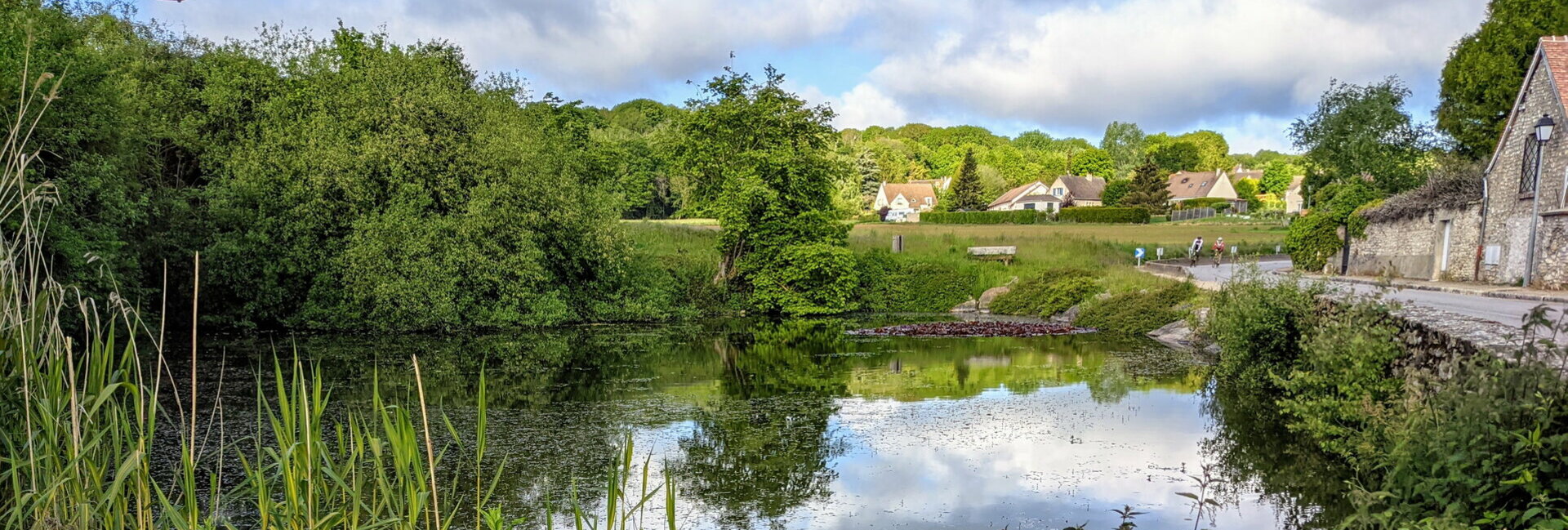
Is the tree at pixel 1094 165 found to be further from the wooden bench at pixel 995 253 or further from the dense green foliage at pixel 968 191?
the wooden bench at pixel 995 253

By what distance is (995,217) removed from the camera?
58.6 m

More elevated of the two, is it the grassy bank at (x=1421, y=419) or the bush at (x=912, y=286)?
the grassy bank at (x=1421, y=419)

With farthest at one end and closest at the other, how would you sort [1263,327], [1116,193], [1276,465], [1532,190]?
1. [1116,193]
2. [1532,190]
3. [1263,327]
4. [1276,465]

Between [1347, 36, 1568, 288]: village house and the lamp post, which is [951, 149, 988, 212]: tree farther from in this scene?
the lamp post

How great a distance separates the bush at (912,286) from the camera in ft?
97.5

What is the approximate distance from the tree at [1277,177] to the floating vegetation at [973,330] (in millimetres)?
86976

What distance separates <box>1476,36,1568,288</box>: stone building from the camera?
18016 mm

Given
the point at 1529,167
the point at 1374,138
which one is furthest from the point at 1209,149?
the point at 1529,167

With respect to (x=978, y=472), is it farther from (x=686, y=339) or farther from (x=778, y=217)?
(x=778, y=217)

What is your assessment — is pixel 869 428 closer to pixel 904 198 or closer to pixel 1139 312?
pixel 1139 312

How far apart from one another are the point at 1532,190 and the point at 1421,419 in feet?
56.2

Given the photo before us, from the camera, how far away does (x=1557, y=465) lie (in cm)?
496

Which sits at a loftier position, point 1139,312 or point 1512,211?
point 1512,211

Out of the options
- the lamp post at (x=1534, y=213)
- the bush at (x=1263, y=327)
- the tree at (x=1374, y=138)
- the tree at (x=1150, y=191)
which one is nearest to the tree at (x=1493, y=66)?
the tree at (x=1374, y=138)
